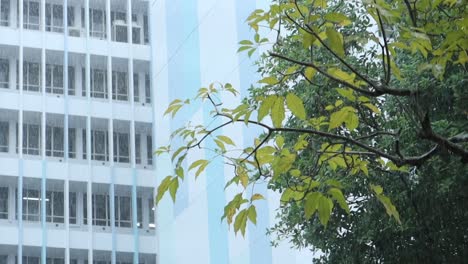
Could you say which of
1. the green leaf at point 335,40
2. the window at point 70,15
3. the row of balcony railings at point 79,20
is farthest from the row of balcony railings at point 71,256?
the green leaf at point 335,40

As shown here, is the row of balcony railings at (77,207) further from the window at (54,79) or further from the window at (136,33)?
the window at (136,33)

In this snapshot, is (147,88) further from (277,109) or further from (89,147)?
(277,109)

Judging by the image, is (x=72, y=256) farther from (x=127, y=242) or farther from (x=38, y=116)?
(x=38, y=116)

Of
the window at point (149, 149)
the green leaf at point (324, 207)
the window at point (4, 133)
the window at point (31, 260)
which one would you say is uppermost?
the window at point (4, 133)

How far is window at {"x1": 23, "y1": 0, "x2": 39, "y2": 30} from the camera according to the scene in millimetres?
33875

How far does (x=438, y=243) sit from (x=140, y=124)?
2234 cm

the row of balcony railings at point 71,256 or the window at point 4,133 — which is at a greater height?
the window at point 4,133

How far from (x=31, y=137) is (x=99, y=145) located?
6.57 ft

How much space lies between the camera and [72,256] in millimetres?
31875

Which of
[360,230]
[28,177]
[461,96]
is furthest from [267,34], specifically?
[28,177]

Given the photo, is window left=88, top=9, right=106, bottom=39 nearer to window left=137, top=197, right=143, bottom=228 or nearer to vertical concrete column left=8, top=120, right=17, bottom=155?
vertical concrete column left=8, top=120, right=17, bottom=155

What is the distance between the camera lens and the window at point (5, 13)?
33594 millimetres

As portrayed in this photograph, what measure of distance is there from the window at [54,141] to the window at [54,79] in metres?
1.26

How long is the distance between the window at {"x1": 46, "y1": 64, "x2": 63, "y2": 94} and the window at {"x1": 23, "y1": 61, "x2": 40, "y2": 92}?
0.37 m
